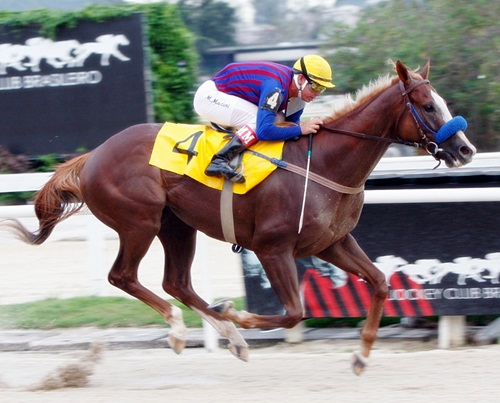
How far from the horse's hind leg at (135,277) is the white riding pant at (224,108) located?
81cm

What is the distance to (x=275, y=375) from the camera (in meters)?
5.38

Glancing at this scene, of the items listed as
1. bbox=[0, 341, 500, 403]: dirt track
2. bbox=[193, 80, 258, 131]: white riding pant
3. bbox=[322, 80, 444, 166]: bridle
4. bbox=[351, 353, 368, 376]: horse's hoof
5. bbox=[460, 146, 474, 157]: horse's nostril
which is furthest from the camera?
bbox=[193, 80, 258, 131]: white riding pant

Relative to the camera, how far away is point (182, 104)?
14.1 meters

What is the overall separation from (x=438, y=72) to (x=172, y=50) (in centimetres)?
398

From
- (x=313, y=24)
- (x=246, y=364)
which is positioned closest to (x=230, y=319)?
(x=246, y=364)

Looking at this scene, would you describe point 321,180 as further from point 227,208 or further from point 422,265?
point 422,265

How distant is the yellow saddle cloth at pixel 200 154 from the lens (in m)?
5.35

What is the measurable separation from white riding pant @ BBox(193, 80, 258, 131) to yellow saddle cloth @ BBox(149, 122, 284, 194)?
89 mm

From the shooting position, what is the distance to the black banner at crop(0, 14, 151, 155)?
13102 millimetres

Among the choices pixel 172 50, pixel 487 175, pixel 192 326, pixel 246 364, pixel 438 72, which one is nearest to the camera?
pixel 246 364

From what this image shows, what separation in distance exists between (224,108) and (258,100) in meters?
0.21

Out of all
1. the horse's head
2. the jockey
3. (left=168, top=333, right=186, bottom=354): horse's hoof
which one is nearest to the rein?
the horse's head

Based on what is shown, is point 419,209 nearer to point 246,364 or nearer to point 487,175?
point 487,175

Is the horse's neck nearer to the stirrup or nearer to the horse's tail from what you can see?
the stirrup
